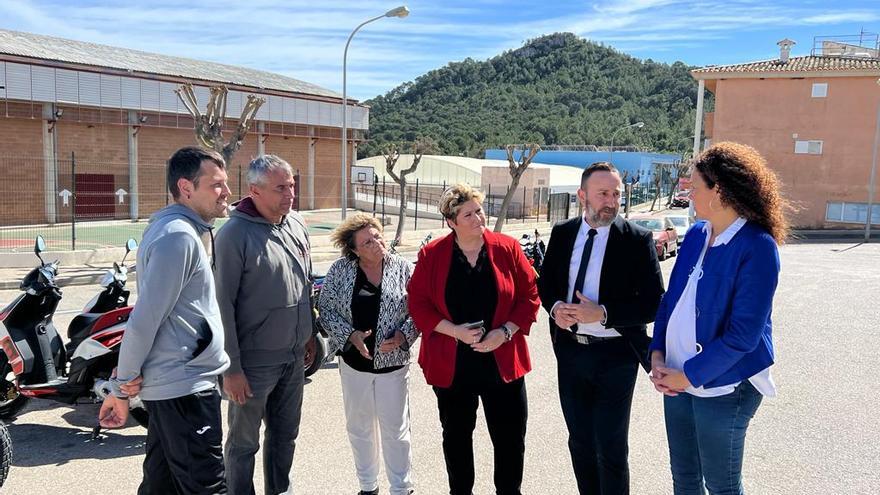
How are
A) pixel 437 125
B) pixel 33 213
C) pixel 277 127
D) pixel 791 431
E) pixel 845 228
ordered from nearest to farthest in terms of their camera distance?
pixel 791 431 → pixel 33 213 → pixel 845 228 → pixel 277 127 → pixel 437 125

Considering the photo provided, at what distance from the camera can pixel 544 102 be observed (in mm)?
128625

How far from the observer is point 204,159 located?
309 centimetres

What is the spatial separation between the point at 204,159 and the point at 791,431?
15.9 feet

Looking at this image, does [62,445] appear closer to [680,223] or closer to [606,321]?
[606,321]

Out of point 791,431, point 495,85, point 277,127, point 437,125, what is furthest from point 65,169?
point 495,85

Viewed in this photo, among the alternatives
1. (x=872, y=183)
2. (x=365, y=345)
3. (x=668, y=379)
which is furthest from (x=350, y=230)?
(x=872, y=183)

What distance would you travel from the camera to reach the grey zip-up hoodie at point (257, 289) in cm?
348

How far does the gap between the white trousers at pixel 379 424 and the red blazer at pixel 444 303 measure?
301 mm

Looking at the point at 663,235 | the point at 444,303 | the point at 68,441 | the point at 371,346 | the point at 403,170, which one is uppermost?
the point at 403,170

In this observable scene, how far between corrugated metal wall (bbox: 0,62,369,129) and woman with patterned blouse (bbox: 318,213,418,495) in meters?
29.2

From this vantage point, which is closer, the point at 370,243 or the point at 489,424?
the point at 489,424

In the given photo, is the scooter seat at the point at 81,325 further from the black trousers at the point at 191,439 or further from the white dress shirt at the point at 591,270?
the white dress shirt at the point at 591,270

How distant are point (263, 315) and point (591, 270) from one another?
1.77 meters

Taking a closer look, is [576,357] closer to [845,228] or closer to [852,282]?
[852,282]
